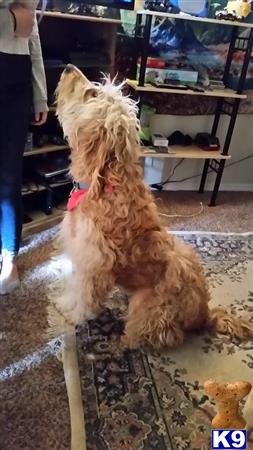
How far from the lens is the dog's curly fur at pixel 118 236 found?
1363 millimetres

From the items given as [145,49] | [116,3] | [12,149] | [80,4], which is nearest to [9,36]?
[12,149]

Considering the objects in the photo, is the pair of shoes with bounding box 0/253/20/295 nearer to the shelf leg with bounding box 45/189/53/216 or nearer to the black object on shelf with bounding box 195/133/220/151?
the shelf leg with bounding box 45/189/53/216

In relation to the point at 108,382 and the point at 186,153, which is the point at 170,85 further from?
the point at 108,382

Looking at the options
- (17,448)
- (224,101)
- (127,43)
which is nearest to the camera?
(17,448)

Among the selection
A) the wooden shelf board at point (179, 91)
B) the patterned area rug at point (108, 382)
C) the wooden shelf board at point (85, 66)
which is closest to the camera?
the patterned area rug at point (108, 382)

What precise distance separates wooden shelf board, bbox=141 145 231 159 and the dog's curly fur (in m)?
1.13

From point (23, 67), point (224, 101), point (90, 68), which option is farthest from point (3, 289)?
point (224, 101)

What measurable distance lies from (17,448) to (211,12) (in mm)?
2581

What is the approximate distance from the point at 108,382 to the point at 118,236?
1.67 feet

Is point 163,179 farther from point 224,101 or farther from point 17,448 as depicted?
point 17,448

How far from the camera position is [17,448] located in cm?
120

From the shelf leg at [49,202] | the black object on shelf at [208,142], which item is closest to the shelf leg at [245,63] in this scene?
the black object on shelf at [208,142]

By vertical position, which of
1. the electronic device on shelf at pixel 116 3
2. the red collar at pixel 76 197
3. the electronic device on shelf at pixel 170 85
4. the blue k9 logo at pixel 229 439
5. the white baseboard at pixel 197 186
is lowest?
the white baseboard at pixel 197 186

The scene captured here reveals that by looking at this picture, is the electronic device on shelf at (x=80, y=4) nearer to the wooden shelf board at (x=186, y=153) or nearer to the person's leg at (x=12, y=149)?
the person's leg at (x=12, y=149)
